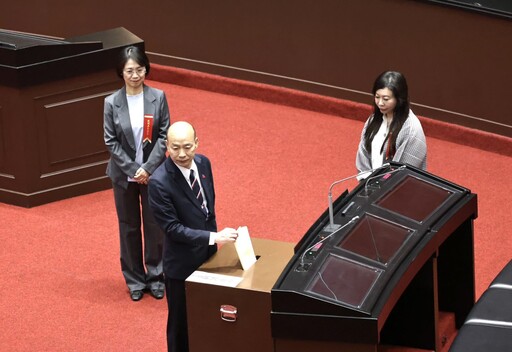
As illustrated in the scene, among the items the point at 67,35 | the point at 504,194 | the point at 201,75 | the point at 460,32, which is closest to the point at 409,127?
the point at 504,194

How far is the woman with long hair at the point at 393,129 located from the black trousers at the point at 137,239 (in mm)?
1441

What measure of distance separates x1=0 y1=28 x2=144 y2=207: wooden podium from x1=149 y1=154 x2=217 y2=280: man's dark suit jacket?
2614mm

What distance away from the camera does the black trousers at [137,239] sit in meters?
6.82

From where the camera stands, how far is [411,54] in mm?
9062

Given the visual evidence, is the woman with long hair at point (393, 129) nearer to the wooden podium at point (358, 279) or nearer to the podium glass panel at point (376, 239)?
the wooden podium at point (358, 279)

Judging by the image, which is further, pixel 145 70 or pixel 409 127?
pixel 145 70

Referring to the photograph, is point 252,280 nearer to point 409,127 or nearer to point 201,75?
point 409,127

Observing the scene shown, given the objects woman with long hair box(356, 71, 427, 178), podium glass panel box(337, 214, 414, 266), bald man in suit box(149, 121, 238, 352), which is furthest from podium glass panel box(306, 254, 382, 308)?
woman with long hair box(356, 71, 427, 178)

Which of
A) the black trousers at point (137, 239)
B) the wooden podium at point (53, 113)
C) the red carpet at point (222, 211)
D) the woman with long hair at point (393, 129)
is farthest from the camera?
the wooden podium at point (53, 113)

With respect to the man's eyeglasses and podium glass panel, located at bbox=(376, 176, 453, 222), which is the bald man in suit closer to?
podium glass panel, located at bbox=(376, 176, 453, 222)

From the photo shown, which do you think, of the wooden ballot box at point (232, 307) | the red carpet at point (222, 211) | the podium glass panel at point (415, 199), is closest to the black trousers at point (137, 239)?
the red carpet at point (222, 211)

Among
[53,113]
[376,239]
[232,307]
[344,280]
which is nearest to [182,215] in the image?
[232,307]

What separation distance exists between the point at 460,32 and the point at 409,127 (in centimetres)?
289

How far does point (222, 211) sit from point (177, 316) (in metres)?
2.32
